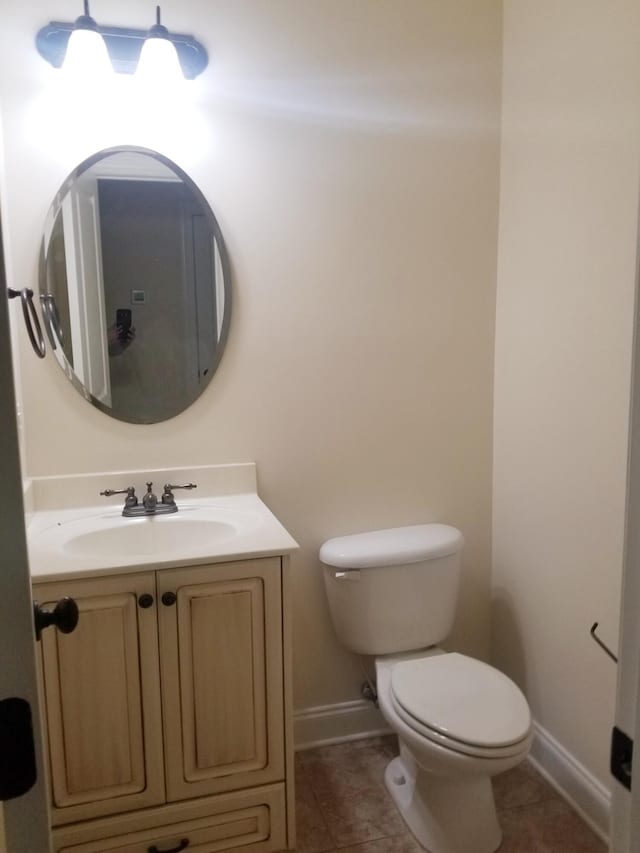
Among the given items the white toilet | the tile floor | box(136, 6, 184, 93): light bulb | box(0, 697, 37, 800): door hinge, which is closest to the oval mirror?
box(136, 6, 184, 93): light bulb

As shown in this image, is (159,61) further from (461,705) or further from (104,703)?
(461,705)

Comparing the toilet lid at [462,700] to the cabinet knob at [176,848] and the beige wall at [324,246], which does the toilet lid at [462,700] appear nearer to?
the beige wall at [324,246]

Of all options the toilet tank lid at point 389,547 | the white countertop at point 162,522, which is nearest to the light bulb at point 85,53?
the white countertop at point 162,522

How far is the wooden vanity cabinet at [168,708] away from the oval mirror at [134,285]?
2.04ft

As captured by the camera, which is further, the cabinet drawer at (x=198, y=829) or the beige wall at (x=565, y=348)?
the beige wall at (x=565, y=348)

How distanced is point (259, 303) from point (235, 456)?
48 cm

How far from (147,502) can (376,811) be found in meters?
1.10

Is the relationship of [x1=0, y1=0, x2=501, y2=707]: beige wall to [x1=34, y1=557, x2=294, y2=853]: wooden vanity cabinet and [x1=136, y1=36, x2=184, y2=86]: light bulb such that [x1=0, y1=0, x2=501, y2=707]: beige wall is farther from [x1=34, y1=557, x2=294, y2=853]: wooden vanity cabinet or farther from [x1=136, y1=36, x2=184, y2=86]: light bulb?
[x1=34, y1=557, x2=294, y2=853]: wooden vanity cabinet

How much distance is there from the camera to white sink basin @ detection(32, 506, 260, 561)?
1693mm

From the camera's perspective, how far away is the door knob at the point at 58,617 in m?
0.69

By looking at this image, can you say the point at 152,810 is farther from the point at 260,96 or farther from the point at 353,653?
the point at 260,96

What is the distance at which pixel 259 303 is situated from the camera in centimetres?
194

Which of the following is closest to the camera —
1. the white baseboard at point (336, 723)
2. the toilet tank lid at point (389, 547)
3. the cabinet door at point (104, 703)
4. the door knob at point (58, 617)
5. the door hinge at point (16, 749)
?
the door hinge at point (16, 749)

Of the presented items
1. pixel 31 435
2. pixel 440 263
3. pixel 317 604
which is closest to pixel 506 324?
pixel 440 263
